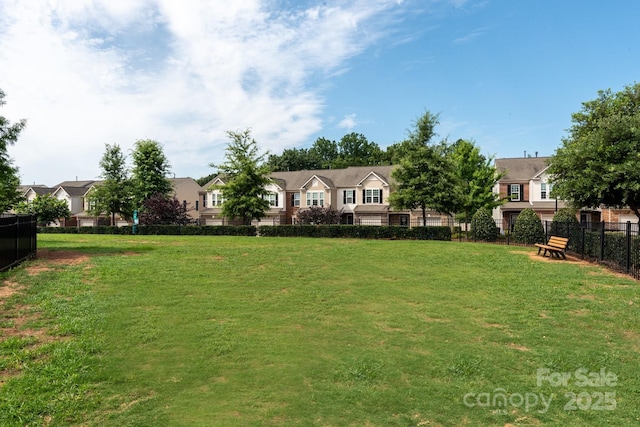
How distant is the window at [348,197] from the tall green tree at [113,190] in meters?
26.0

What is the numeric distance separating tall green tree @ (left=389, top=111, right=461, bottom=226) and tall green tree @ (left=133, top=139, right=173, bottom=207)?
3199cm

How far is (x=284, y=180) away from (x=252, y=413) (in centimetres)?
4854

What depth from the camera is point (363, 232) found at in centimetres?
2930

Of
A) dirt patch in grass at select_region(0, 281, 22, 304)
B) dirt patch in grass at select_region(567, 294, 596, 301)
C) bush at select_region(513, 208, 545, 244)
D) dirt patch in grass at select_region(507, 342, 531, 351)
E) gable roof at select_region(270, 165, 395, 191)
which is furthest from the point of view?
gable roof at select_region(270, 165, 395, 191)

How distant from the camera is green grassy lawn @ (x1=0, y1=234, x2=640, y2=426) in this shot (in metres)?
4.77

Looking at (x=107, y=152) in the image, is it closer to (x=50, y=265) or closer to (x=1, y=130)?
(x=1, y=130)

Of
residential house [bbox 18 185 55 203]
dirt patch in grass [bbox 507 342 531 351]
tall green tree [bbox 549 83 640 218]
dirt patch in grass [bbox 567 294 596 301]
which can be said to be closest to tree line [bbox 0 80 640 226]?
tall green tree [bbox 549 83 640 218]

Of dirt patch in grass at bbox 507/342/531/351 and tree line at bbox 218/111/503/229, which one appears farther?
tree line at bbox 218/111/503/229

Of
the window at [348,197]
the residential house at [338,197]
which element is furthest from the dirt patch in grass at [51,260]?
the window at [348,197]

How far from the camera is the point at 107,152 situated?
5078cm

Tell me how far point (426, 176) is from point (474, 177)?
8823 millimetres

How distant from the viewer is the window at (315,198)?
48750 mm

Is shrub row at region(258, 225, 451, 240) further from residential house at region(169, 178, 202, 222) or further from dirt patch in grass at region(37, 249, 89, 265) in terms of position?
residential house at region(169, 178, 202, 222)

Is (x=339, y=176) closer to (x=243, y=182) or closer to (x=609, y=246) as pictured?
(x=243, y=182)
